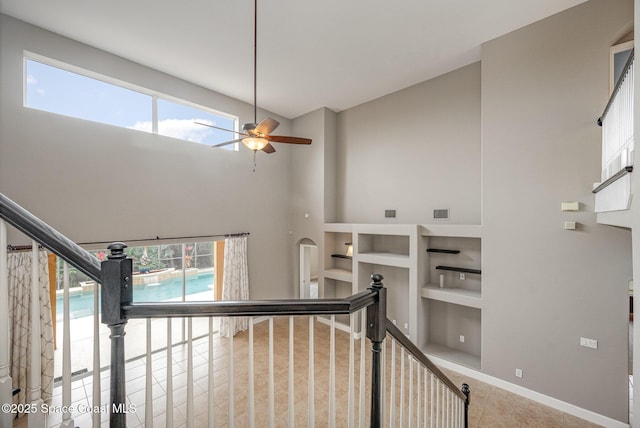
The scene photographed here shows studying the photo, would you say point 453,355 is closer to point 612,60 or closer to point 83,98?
point 612,60

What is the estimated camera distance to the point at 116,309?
3.41 ft

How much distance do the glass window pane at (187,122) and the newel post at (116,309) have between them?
180 inches

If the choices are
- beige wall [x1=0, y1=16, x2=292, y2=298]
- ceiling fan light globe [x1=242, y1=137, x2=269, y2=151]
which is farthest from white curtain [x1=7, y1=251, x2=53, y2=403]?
ceiling fan light globe [x1=242, y1=137, x2=269, y2=151]

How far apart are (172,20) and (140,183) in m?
2.63

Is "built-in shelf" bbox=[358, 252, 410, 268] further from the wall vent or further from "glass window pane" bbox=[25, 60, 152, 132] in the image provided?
"glass window pane" bbox=[25, 60, 152, 132]

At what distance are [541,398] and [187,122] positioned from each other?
745cm

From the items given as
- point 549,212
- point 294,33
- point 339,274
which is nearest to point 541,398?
point 549,212

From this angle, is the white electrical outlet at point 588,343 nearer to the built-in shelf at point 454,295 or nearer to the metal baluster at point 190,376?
the built-in shelf at point 454,295

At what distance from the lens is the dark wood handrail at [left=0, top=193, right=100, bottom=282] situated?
3.46 ft

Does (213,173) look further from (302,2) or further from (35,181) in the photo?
(302,2)

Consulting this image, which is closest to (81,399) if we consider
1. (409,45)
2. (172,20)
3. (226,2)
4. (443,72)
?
(172,20)

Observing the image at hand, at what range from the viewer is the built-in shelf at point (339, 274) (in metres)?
6.17

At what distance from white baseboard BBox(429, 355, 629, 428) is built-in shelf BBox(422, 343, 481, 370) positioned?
0.09 metres

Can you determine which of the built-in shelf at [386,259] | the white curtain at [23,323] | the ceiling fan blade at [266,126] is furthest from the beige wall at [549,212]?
the white curtain at [23,323]
